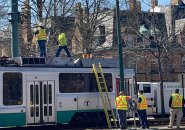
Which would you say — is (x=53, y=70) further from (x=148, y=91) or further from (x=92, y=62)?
(x=148, y=91)

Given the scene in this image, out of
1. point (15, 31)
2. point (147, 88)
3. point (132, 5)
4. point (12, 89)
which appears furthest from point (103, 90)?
point (132, 5)

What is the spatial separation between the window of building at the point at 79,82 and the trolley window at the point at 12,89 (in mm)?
2024

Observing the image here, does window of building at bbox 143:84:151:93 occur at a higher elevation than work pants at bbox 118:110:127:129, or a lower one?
higher

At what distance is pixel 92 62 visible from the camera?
23.7 m

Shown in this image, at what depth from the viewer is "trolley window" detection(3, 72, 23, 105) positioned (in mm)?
20688

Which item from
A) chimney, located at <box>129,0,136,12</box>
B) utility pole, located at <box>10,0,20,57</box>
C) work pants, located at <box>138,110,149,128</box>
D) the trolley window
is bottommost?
work pants, located at <box>138,110,149,128</box>

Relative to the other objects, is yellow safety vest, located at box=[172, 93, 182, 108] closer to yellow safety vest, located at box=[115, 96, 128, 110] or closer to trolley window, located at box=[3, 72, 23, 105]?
yellow safety vest, located at box=[115, 96, 128, 110]

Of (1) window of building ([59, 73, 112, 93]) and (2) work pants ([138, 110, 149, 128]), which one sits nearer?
(2) work pants ([138, 110, 149, 128])

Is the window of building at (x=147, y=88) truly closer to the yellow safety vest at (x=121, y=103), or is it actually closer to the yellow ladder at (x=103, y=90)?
the yellow ladder at (x=103, y=90)

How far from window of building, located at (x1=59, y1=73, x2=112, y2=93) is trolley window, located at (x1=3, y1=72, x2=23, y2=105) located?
2024 mm

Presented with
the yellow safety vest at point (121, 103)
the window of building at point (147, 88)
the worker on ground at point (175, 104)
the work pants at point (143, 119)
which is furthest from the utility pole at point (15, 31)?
the window of building at point (147, 88)

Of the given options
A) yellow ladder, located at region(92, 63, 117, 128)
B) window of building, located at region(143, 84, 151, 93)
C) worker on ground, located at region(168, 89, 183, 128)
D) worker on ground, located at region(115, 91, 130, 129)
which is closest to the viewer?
worker on ground, located at region(115, 91, 130, 129)

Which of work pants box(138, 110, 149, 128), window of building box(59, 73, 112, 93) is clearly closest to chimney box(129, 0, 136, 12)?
window of building box(59, 73, 112, 93)

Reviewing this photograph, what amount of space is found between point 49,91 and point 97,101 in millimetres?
2738
